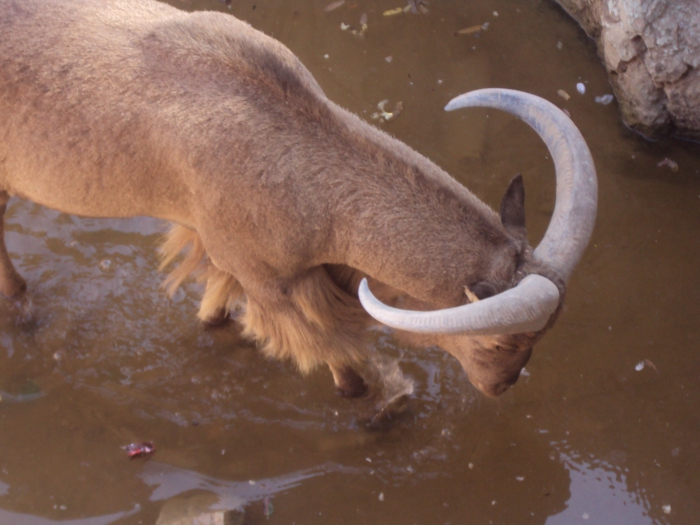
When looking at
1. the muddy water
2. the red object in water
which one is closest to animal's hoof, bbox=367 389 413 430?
the muddy water

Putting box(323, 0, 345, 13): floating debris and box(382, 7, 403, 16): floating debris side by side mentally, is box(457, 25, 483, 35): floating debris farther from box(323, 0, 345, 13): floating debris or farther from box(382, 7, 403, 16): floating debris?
box(323, 0, 345, 13): floating debris

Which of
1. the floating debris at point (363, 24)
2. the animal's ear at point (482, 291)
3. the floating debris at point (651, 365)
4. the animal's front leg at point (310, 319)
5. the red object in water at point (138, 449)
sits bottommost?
the red object in water at point (138, 449)

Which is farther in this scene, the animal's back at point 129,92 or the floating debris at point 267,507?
the floating debris at point 267,507

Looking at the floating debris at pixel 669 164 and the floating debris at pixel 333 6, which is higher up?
the floating debris at pixel 333 6

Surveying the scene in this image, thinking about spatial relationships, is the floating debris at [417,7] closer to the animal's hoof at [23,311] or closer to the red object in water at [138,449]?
the animal's hoof at [23,311]

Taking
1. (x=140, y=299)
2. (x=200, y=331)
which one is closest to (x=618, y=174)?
(x=200, y=331)

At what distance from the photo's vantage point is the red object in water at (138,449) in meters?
4.39

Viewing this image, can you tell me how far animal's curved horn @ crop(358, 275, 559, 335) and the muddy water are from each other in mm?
2041

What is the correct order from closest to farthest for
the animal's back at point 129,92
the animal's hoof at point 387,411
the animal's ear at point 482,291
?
the animal's ear at point 482,291 < the animal's back at point 129,92 < the animal's hoof at point 387,411

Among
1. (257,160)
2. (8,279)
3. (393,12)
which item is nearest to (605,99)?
(393,12)

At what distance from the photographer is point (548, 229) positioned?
3.22 metres

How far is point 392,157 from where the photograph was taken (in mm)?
3264

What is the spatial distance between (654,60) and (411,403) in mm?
3803

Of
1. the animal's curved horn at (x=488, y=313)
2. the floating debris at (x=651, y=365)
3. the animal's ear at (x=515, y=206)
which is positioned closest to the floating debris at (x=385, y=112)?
the animal's ear at (x=515, y=206)
